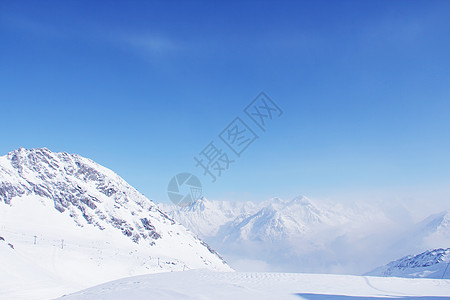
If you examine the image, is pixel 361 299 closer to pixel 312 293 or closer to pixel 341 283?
pixel 312 293

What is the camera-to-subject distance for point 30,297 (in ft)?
111

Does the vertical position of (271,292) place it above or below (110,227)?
below

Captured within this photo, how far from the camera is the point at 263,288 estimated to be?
63.6 feet

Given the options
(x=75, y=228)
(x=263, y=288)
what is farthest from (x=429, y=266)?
(x=263, y=288)

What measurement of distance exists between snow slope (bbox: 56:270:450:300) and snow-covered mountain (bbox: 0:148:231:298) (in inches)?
1083

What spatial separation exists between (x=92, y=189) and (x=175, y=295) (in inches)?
5823

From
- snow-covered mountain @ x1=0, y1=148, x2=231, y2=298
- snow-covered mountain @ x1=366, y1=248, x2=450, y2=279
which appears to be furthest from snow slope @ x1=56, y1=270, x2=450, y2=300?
snow-covered mountain @ x1=366, y1=248, x2=450, y2=279

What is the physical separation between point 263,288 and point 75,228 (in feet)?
362

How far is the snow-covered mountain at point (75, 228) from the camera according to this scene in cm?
6088

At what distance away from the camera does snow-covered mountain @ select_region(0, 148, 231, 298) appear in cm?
6088

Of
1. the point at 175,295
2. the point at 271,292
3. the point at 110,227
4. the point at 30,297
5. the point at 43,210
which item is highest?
the point at 43,210

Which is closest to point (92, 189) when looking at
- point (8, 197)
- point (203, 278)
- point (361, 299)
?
point (8, 197)

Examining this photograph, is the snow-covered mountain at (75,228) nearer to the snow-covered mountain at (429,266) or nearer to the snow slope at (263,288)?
the snow slope at (263,288)

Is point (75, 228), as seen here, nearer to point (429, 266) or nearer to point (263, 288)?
point (263, 288)
